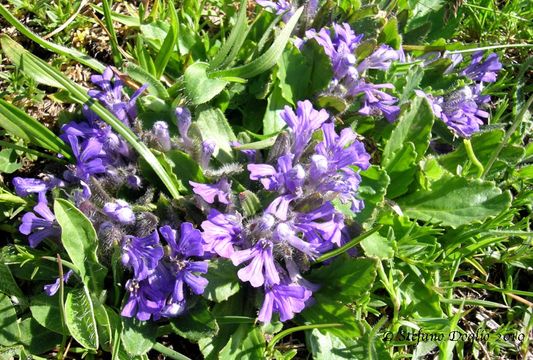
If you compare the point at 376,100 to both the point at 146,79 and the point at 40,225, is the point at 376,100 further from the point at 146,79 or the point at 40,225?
the point at 40,225

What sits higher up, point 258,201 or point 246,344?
point 258,201

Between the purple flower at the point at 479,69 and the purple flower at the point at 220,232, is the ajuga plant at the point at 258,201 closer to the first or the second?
the purple flower at the point at 220,232

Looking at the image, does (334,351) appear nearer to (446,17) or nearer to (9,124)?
(9,124)

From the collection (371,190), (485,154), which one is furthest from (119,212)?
(485,154)

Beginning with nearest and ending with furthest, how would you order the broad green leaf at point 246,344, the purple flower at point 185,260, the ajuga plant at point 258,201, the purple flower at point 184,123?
the purple flower at point 185,260 → the ajuga plant at point 258,201 → the broad green leaf at point 246,344 → the purple flower at point 184,123

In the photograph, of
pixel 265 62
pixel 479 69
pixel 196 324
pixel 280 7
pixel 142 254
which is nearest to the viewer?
pixel 142 254

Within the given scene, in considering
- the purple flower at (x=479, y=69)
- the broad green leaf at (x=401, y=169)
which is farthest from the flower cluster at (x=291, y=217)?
the purple flower at (x=479, y=69)
